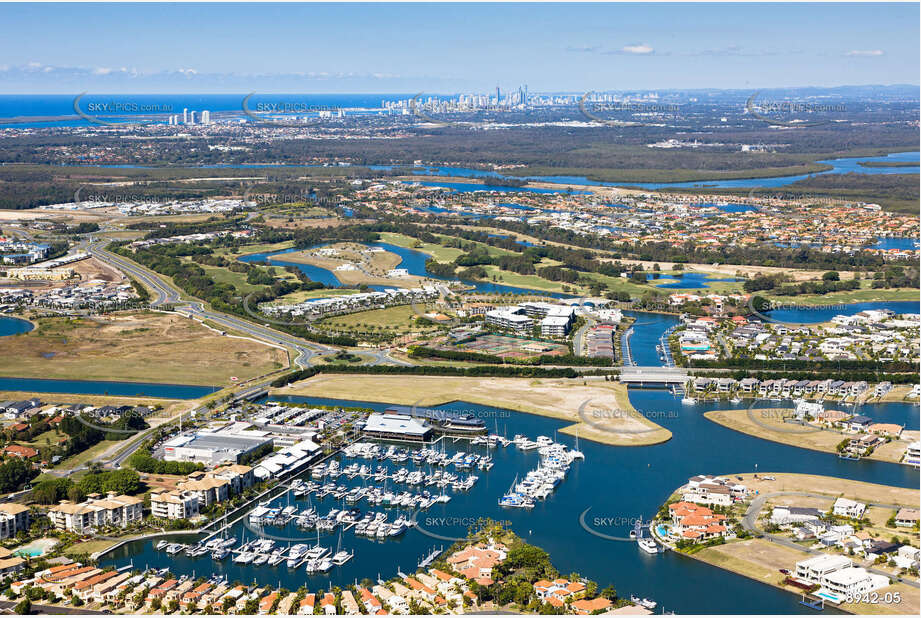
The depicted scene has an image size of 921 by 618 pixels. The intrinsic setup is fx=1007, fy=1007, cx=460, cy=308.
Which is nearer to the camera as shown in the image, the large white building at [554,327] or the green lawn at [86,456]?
the green lawn at [86,456]

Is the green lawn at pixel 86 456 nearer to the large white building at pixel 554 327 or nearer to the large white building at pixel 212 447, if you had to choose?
the large white building at pixel 212 447

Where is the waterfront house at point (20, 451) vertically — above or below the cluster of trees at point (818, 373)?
below

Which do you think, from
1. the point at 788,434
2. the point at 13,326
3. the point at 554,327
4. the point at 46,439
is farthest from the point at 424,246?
the point at 788,434

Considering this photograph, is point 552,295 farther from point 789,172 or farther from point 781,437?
point 789,172

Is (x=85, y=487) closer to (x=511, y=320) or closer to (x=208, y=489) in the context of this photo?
(x=208, y=489)

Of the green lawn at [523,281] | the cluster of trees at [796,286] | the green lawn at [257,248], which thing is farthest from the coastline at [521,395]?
the green lawn at [257,248]

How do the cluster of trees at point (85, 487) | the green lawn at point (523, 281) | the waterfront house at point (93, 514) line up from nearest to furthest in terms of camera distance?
the waterfront house at point (93, 514), the cluster of trees at point (85, 487), the green lawn at point (523, 281)

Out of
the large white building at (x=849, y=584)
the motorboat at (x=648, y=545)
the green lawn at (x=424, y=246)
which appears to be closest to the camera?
the large white building at (x=849, y=584)

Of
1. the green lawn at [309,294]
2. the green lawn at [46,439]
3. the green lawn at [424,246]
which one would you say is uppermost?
the green lawn at [424,246]

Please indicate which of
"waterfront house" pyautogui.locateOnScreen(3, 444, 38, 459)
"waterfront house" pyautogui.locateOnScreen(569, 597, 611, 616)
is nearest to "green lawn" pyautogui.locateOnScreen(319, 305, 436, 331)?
"waterfront house" pyautogui.locateOnScreen(3, 444, 38, 459)
